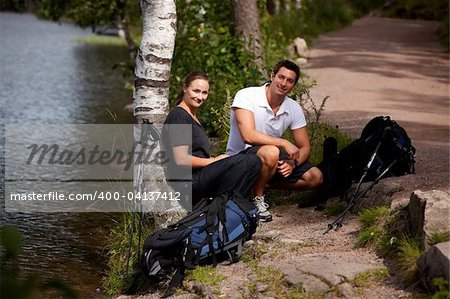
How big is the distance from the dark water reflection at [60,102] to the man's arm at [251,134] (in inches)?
60.4

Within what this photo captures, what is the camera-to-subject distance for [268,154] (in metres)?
6.92

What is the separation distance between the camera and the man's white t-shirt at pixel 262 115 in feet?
23.8

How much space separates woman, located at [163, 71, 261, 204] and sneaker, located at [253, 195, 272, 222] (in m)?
0.41

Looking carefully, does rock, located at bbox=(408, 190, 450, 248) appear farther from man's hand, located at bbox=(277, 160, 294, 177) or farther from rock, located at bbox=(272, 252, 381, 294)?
man's hand, located at bbox=(277, 160, 294, 177)

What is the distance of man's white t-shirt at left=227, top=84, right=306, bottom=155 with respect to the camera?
23.8 feet

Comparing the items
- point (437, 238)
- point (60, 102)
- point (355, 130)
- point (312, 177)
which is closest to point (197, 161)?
point (312, 177)

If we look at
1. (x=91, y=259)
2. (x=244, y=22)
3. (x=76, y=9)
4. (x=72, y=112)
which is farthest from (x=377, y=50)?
(x=91, y=259)

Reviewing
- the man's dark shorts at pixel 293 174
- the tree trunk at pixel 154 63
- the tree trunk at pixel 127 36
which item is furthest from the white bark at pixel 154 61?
the tree trunk at pixel 127 36

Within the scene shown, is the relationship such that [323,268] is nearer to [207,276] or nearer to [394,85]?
[207,276]

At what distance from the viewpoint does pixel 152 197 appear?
7.12 metres

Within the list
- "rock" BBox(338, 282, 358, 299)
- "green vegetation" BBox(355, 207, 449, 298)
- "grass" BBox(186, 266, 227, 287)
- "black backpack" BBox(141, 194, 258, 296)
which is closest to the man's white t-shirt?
"black backpack" BBox(141, 194, 258, 296)

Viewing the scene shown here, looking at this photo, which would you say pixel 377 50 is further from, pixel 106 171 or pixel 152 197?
pixel 152 197

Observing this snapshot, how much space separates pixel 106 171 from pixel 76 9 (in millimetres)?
11604

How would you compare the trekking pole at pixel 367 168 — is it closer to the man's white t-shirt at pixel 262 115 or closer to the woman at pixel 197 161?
the man's white t-shirt at pixel 262 115
